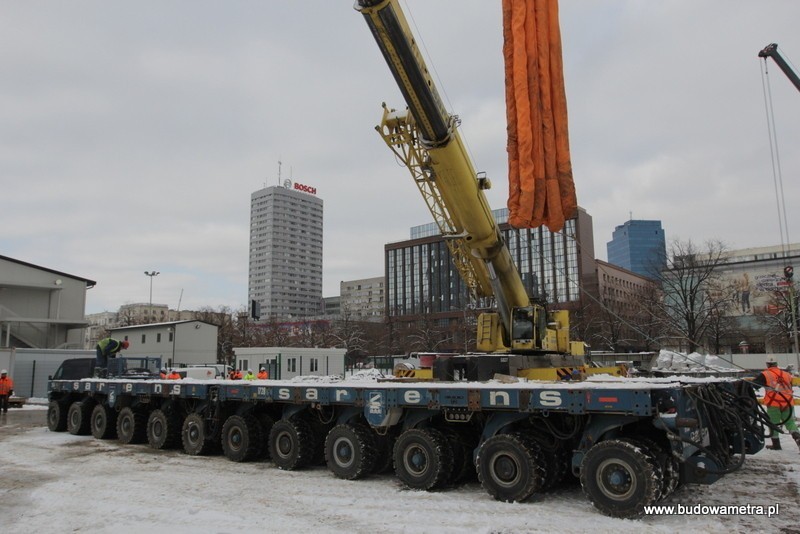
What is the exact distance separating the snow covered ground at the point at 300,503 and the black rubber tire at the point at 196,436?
0.85 meters

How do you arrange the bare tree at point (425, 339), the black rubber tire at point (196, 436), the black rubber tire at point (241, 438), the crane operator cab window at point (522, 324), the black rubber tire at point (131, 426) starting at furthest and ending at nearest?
1. the bare tree at point (425, 339)
2. the black rubber tire at point (131, 426)
3. the crane operator cab window at point (522, 324)
4. the black rubber tire at point (196, 436)
5. the black rubber tire at point (241, 438)

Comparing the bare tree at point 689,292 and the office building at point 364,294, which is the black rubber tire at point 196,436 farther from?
the office building at point 364,294

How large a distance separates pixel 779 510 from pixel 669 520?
1.51 m

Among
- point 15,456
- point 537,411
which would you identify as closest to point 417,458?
point 537,411

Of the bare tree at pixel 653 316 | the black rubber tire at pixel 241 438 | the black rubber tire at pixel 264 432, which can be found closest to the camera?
the black rubber tire at pixel 241 438

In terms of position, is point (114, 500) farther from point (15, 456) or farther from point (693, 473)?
point (693, 473)

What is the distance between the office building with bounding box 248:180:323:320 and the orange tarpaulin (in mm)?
165504

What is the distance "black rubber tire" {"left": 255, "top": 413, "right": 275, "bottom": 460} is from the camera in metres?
11.5

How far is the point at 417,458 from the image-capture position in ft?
28.9

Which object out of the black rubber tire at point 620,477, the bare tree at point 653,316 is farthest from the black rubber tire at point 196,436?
the bare tree at point 653,316

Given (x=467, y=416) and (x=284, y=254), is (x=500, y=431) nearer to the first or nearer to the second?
(x=467, y=416)

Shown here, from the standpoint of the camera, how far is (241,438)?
11.4 metres

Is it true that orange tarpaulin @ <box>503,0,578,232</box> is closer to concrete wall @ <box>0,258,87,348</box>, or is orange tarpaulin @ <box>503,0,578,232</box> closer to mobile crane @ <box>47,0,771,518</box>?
mobile crane @ <box>47,0,771,518</box>

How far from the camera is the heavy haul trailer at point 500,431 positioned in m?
7.05
